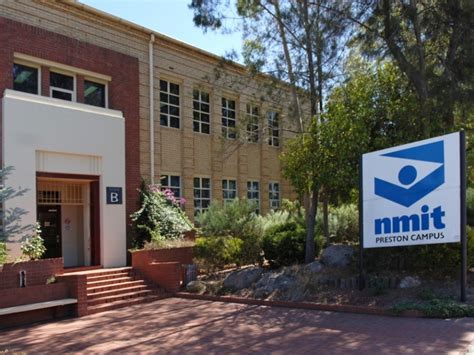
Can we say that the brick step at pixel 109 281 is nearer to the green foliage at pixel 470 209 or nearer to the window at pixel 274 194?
the green foliage at pixel 470 209

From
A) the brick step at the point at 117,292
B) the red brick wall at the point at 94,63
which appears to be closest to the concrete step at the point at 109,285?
the brick step at the point at 117,292

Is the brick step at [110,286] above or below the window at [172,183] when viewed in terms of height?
below

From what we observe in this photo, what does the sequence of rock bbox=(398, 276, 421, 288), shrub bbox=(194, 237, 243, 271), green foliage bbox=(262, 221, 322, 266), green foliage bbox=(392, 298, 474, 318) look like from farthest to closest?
1. shrub bbox=(194, 237, 243, 271)
2. green foliage bbox=(262, 221, 322, 266)
3. rock bbox=(398, 276, 421, 288)
4. green foliage bbox=(392, 298, 474, 318)

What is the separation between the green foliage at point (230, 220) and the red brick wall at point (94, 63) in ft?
8.12

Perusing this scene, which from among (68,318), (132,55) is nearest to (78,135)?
(132,55)

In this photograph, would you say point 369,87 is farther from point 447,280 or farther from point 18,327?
point 18,327

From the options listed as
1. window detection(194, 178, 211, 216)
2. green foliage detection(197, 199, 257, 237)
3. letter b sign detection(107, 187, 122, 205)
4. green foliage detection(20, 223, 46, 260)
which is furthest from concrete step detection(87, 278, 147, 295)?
window detection(194, 178, 211, 216)

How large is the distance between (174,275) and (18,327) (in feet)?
14.3

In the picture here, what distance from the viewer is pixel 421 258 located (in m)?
12.6

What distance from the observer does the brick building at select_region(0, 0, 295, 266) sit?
14633 mm

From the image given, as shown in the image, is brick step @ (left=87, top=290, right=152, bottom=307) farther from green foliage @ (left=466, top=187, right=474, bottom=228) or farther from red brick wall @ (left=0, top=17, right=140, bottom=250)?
green foliage @ (left=466, top=187, right=474, bottom=228)

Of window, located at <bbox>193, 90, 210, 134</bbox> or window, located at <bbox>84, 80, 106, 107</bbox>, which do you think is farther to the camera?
window, located at <bbox>193, 90, 210, 134</bbox>

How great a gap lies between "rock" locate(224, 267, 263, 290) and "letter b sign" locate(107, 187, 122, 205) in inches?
181

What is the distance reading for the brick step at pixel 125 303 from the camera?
12375 mm
